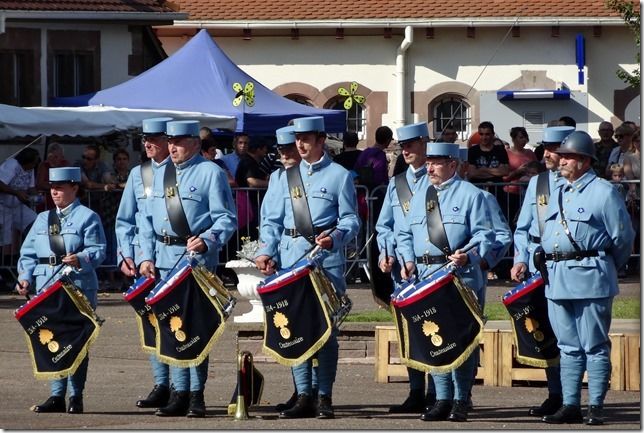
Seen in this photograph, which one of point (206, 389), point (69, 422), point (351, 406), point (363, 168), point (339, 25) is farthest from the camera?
point (339, 25)

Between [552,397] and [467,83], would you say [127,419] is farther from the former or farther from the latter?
[467,83]

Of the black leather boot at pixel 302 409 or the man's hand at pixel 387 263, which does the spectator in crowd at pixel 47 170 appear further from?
the black leather boot at pixel 302 409

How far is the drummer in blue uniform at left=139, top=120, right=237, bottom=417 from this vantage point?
39.3 ft

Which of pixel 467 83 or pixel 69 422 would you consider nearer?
pixel 69 422

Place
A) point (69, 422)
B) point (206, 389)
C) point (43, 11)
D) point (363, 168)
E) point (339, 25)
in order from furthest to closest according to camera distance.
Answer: point (339, 25) → point (43, 11) → point (363, 168) → point (206, 389) → point (69, 422)

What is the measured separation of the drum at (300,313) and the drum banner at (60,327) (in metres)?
1.30

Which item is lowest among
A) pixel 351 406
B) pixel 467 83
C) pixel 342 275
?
pixel 351 406

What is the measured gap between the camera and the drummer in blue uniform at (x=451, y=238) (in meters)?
11.7

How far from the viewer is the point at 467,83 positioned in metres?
41.9

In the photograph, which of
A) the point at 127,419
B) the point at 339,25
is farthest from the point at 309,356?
the point at 339,25

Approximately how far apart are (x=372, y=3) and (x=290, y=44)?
212 cm

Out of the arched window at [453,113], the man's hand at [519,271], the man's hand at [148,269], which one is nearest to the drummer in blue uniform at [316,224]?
the man's hand at [148,269]

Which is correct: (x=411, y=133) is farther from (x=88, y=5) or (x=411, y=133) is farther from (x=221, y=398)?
(x=88, y=5)

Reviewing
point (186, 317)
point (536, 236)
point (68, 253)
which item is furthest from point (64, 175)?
Result: point (536, 236)
